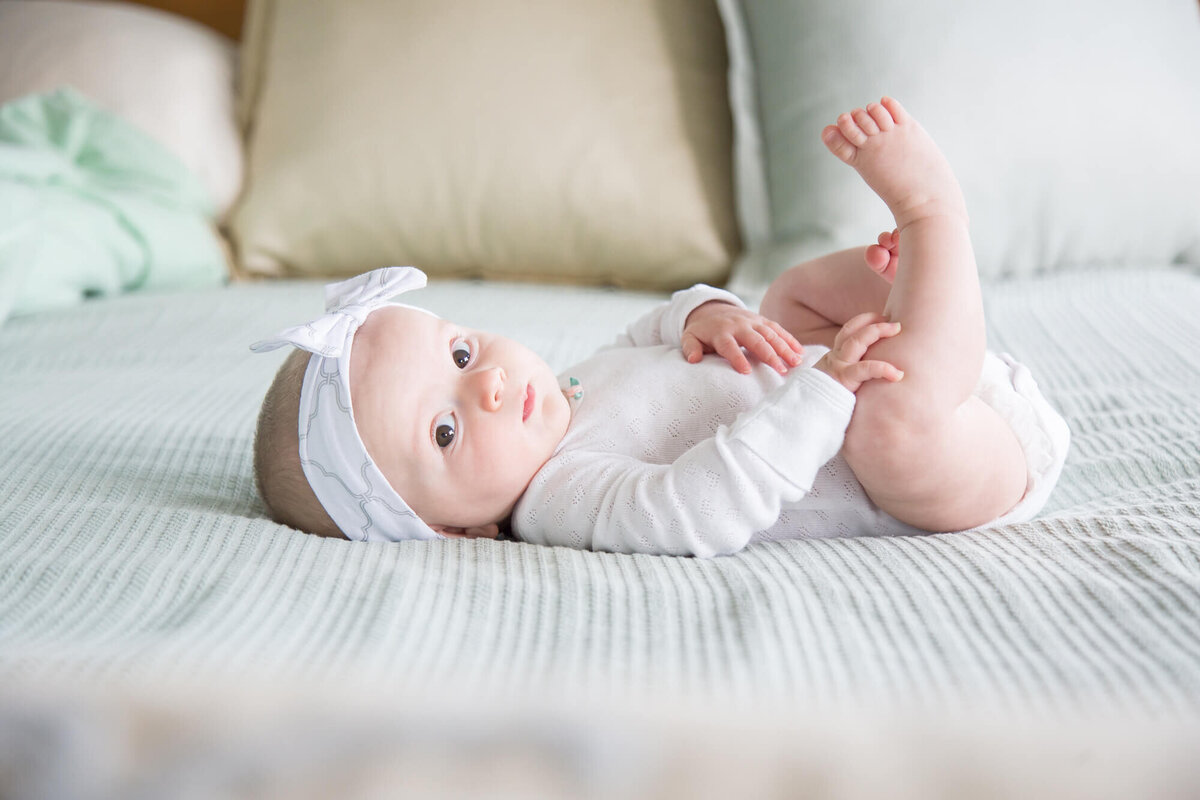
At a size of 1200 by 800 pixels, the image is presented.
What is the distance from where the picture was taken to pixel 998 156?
59.9 inches

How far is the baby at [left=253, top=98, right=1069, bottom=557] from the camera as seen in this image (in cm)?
76

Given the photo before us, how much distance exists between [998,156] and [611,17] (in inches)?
30.5

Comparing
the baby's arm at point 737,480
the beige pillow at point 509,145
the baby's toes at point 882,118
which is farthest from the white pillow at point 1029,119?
the baby's arm at point 737,480

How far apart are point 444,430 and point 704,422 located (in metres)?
0.25

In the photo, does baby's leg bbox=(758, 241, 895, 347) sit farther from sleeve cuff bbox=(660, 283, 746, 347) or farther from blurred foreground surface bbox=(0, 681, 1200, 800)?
blurred foreground surface bbox=(0, 681, 1200, 800)

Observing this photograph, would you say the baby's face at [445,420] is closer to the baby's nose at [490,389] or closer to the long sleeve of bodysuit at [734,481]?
the baby's nose at [490,389]

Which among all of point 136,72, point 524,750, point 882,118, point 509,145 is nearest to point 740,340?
point 882,118

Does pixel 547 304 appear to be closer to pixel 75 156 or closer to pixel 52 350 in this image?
pixel 52 350

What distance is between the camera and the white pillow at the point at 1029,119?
152cm

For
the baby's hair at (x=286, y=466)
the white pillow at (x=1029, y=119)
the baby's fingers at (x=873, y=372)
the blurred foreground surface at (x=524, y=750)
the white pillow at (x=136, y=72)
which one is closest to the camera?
the blurred foreground surface at (x=524, y=750)

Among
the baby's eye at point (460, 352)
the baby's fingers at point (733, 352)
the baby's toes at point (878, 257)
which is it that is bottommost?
the baby's eye at point (460, 352)

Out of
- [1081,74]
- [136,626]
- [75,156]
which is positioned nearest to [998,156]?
[1081,74]

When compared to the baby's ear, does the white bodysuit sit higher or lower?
higher

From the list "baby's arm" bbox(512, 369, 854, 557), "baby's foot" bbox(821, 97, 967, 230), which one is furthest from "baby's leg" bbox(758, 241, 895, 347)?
"baby's arm" bbox(512, 369, 854, 557)
